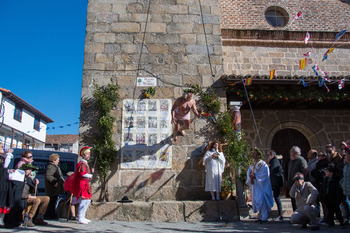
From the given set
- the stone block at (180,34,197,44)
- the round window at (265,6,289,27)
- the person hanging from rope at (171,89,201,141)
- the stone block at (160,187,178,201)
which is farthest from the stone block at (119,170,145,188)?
the round window at (265,6,289,27)

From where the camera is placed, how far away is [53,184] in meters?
5.49

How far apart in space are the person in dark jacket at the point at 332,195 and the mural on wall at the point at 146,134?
305 cm

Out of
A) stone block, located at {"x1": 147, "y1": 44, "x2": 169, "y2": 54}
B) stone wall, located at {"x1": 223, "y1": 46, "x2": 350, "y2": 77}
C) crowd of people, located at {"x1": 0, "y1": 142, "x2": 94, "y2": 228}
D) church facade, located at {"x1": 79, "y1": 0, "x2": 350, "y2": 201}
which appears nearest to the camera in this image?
crowd of people, located at {"x1": 0, "y1": 142, "x2": 94, "y2": 228}

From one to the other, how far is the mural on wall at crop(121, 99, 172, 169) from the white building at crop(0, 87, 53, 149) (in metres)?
18.6

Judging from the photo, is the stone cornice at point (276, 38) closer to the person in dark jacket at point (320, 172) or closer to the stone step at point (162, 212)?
the person in dark jacket at point (320, 172)

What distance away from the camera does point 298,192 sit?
4.90m

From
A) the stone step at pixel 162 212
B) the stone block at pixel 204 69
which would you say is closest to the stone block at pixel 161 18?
the stone block at pixel 204 69

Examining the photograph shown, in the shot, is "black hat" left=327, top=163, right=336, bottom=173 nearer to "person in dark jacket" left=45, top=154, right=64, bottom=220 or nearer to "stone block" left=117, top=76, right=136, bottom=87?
"stone block" left=117, top=76, right=136, bottom=87

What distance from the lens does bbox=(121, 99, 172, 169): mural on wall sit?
21.1 ft

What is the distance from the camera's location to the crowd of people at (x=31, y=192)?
4.47m

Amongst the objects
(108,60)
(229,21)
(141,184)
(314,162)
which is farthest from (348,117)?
(108,60)

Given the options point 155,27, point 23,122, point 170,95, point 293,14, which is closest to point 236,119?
point 170,95

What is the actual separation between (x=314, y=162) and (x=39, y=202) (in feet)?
16.4

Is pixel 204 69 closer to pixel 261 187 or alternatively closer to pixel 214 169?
pixel 214 169
